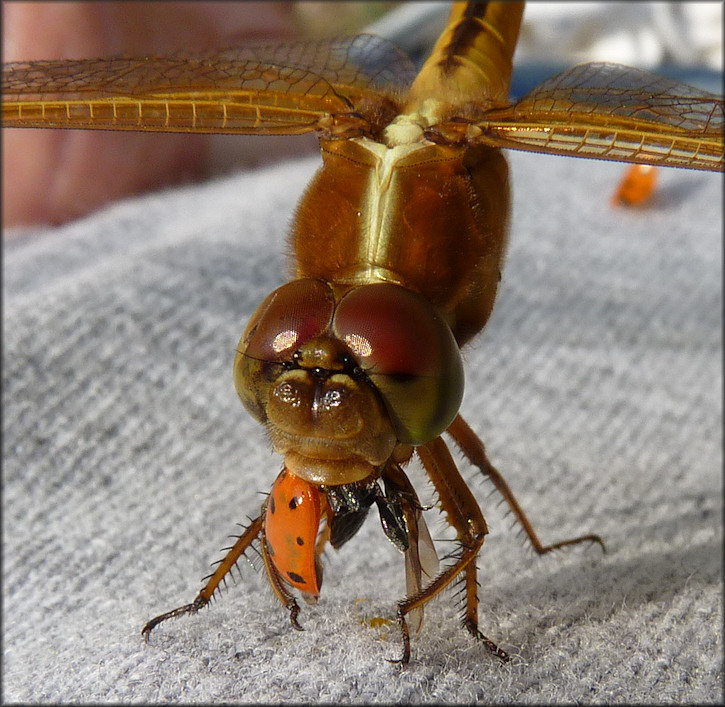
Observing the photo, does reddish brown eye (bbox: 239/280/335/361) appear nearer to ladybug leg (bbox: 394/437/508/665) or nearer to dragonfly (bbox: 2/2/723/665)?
dragonfly (bbox: 2/2/723/665)

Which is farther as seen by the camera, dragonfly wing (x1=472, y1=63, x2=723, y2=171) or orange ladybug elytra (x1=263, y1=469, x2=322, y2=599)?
dragonfly wing (x1=472, y1=63, x2=723, y2=171)

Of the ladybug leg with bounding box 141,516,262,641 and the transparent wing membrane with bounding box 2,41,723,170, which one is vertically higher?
the transparent wing membrane with bounding box 2,41,723,170

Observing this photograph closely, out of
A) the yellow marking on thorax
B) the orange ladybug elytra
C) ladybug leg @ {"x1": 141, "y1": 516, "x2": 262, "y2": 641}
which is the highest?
the yellow marking on thorax

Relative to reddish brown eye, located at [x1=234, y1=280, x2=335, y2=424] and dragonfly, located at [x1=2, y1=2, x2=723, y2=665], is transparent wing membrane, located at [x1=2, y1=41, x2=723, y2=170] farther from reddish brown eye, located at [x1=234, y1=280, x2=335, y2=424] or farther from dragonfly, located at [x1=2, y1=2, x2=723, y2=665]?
reddish brown eye, located at [x1=234, y1=280, x2=335, y2=424]

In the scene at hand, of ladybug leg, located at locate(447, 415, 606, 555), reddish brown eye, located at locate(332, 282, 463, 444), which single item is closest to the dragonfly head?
reddish brown eye, located at locate(332, 282, 463, 444)

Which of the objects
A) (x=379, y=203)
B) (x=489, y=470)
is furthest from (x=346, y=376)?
(x=489, y=470)

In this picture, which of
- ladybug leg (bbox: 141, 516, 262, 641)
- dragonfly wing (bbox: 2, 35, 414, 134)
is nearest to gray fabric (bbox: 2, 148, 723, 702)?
ladybug leg (bbox: 141, 516, 262, 641)

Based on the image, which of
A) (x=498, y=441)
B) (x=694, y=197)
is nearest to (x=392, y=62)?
(x=498, y=441)

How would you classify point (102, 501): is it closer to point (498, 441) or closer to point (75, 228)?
point (498, 441)

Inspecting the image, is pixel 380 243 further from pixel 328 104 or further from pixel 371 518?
pixel 371 518
